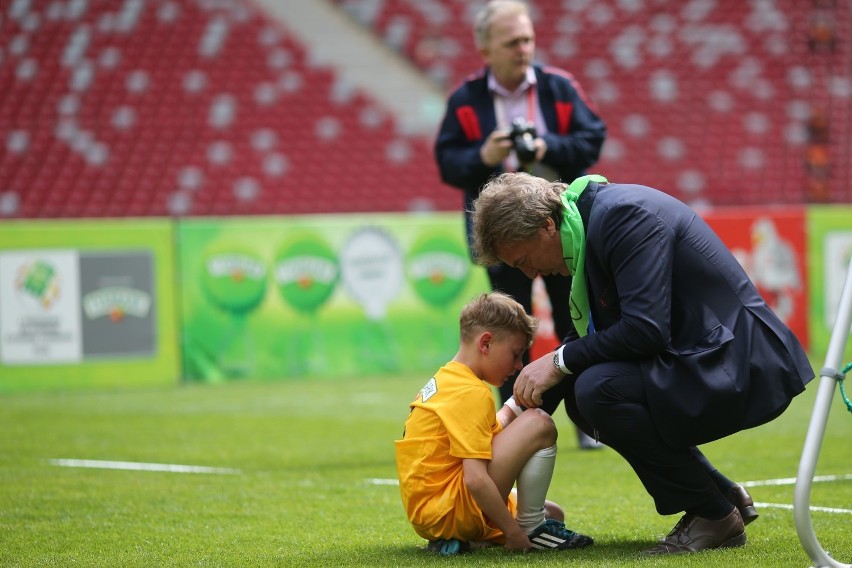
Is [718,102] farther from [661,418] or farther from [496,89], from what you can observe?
[661,418]

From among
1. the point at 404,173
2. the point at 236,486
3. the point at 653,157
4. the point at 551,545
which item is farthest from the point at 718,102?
the point at 551,545

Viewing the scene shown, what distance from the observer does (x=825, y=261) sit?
12.8 meters

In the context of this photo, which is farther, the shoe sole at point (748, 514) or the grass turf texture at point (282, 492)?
the shoe sole at point (748, 514)

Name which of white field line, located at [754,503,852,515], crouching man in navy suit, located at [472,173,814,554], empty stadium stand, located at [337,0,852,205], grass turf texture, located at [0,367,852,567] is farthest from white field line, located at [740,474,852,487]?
empty stadium stand, located at [337,0,852,205]

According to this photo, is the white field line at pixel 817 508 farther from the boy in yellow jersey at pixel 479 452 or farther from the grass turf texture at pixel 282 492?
the boy in yellow jersey at pixel 479 452

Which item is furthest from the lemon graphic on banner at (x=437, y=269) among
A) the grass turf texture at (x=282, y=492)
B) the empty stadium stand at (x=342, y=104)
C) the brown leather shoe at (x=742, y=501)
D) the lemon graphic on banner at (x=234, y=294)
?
the brown leather shoe at (x=742, y=501)

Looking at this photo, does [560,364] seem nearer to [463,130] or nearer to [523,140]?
[523,140]

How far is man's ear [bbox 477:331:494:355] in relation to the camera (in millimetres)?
3879

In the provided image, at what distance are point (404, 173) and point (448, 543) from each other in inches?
516

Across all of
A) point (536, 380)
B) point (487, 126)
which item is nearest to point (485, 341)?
point (536, 380)

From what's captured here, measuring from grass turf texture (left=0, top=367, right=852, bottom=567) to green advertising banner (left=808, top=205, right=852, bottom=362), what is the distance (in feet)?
12.1

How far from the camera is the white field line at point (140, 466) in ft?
20.4

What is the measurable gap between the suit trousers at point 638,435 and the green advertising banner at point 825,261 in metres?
9.32

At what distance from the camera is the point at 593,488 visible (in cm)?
537
